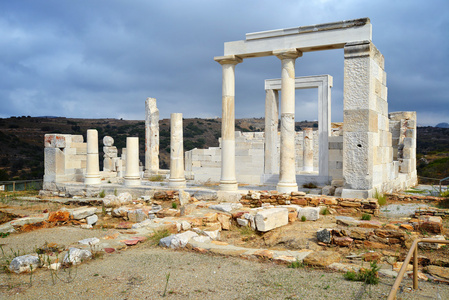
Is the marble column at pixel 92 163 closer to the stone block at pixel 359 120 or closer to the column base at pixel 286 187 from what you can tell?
the column base at pixel 286 187

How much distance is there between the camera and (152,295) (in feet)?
16.9

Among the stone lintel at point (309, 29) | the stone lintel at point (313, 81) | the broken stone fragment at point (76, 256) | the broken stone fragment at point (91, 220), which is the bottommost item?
the broken stone fragment at point (91, 220)

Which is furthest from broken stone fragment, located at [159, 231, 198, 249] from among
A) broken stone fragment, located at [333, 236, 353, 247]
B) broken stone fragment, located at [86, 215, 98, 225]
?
broken stone fragment, located at [86, 215, 98, 225]

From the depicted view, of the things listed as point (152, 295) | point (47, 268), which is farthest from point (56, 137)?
point (152, 295)

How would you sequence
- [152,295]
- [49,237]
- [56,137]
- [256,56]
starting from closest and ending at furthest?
[152,295] → [49,237] → [256,56] → [56,137]

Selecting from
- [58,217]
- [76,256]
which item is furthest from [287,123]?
[76,256]

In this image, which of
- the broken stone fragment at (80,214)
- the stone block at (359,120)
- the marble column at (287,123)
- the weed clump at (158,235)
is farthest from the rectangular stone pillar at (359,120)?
the broken stone fragment at (80,214)

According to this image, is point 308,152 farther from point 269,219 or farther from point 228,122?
point 269,219

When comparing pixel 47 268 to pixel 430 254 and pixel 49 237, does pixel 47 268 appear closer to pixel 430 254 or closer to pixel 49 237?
pixel 49 237

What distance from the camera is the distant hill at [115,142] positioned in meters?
31.6

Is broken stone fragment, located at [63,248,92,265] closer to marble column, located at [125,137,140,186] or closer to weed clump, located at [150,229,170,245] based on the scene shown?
weed clump, located at [150,229,170,245]

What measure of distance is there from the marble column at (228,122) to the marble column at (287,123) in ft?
5.46

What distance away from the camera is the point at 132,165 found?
16.0m

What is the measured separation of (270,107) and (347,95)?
23.3 feet
